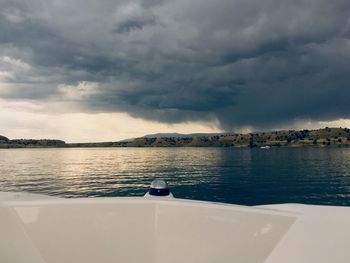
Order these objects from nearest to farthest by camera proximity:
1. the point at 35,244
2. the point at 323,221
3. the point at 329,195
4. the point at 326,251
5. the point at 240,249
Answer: the point at 326,251, the point at 323,221, the point at 240,249, the point at 35,244, the point at 329,195

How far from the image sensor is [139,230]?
4738 mm

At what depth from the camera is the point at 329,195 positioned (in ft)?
98.7

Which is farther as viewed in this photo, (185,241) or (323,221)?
(185,241)

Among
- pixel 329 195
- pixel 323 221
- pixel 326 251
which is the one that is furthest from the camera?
pixel 329 195

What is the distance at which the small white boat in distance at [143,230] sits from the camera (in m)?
4.27

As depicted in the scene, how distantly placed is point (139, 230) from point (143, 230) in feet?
0.22

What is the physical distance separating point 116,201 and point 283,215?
2754mm

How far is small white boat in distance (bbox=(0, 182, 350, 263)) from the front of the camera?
168 inches

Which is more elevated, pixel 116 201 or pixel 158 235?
pixel 116 201

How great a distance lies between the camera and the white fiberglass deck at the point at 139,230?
428 cm

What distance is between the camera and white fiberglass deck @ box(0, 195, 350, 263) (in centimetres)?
428

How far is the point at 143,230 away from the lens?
4.74m

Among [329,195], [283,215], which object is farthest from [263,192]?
[283,215]

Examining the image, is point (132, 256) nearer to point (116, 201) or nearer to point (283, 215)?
point (116, 201)
